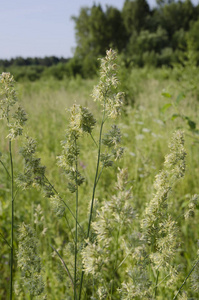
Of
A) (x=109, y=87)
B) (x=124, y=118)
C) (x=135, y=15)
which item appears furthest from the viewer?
(x=135, y=15)

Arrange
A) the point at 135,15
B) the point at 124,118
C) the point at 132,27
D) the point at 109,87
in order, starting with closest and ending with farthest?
the point at 109,87, the point at 124,118, the point at 132,27, the point at 135,15

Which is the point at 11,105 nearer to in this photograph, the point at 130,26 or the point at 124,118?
the point at 124,118

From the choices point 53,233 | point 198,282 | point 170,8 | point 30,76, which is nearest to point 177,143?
A: point 198,282

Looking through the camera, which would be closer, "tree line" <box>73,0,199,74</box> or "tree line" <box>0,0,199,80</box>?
"tree line" <box>0,0,199,80</box>

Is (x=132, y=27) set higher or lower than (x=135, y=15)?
lower

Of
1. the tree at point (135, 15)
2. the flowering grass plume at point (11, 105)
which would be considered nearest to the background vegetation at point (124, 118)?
the flowering grass plume at point (11, 105)

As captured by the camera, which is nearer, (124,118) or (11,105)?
(11,105)

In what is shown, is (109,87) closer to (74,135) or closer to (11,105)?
(74,135)

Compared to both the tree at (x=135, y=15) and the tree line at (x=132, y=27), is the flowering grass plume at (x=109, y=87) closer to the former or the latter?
the tree line at (x=132, y=27)

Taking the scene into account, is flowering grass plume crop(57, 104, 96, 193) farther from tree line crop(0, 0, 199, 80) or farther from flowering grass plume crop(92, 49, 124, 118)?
tree line crop(0, 0, 199, 80)

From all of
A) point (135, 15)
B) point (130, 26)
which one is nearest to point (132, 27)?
point (130, 26)

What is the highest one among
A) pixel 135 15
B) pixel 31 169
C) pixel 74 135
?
pixel 135 15

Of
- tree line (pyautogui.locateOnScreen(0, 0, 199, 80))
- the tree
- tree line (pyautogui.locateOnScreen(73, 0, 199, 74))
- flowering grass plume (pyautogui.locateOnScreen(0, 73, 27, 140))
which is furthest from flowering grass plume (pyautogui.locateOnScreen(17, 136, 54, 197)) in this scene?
the tree

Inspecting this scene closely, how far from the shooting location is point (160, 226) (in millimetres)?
956
